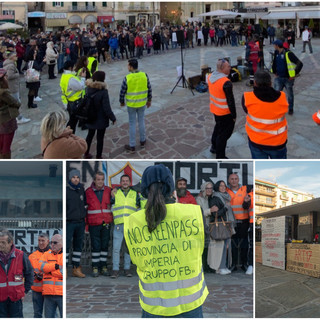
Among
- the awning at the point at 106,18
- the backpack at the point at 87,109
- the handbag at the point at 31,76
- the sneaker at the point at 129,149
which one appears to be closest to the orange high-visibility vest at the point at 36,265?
the backpack at the point at 87,109

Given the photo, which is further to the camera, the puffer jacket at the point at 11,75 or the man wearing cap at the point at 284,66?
the puffer jacket at the point at 11,75

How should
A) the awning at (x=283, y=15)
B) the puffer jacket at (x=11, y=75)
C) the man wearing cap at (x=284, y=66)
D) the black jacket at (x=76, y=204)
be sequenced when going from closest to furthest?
the black jacket at (x=76, y=204)
the man wearing cap at (x=284, y=66)
the puffer jacket at (x=11, y=75)
the awning at (x=283, y=15)

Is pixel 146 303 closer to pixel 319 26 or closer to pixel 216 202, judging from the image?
pixel 216 202

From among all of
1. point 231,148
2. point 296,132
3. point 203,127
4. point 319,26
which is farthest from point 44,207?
point 319,26

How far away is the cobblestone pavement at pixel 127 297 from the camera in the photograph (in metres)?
A: 3.76

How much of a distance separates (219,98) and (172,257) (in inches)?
142

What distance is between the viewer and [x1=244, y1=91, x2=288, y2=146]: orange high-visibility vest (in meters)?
4.43

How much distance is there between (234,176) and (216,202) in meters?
0.47

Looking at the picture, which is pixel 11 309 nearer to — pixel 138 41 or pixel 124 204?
pixel 124 204

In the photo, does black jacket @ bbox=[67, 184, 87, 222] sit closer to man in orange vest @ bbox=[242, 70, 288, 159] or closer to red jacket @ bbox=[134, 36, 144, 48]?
man in orange vest @ bbox=[242, 70, 288, 159]

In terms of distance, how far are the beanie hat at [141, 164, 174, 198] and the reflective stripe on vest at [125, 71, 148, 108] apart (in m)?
4.11

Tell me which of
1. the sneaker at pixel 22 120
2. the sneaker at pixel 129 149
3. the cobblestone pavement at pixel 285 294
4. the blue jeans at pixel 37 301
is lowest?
the cobblestone pavement at pixel 285 294

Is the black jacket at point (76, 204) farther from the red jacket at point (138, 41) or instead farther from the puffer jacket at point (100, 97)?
the red jacket at point (138, 41)

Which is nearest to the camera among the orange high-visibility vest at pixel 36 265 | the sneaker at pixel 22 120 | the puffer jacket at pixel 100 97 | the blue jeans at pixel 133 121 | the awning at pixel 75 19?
the orange high-visibility vest at pixel 36 265
